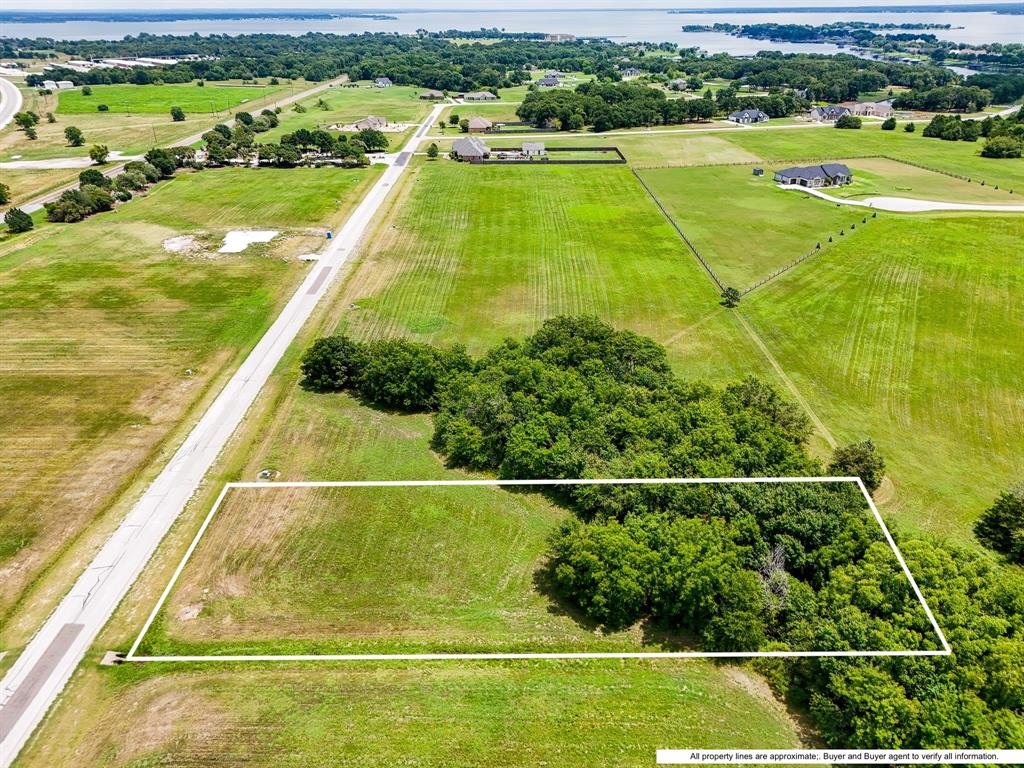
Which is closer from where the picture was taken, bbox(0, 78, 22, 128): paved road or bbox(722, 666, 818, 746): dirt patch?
bbox(722, 666, 818, 746): dirt patch

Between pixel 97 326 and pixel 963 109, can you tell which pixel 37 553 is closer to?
pixel 97 326

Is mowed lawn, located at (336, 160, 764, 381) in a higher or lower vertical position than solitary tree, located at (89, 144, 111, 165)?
lower

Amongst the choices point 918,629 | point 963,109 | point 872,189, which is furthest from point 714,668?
point 963,109

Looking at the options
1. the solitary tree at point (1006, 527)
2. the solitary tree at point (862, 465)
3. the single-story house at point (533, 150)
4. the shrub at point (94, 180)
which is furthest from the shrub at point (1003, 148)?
the shrub at point (94, 180)

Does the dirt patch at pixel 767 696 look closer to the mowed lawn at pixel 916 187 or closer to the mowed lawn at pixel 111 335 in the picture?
the mowed lawn at pixel 111 335

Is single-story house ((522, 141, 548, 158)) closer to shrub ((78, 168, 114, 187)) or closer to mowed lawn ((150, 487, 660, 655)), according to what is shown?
shrub ((78, 168, 114, 187))
